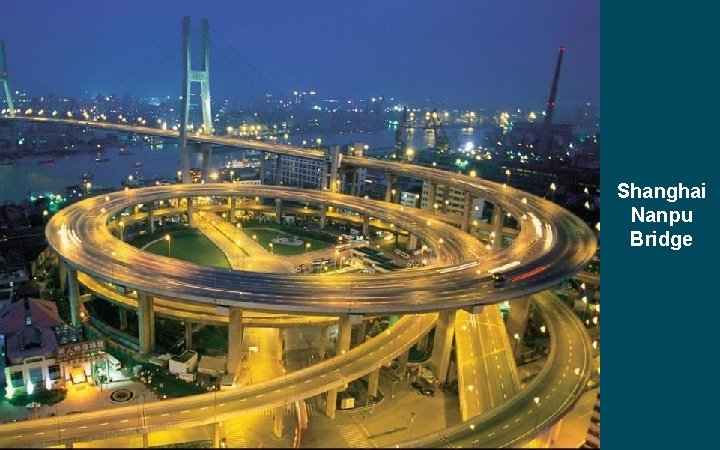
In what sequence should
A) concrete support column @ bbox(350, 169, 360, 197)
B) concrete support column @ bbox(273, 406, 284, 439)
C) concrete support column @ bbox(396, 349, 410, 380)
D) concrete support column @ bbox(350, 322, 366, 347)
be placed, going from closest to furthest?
concrete support column @ bbox(273, 406, 284, 439) < concrete support column @ bbox(396, 349, 410, 380) < concrete support column @ bbox(350, 322, 366, 347) < concrete support column @ bbox(350, 169, 360, 197)

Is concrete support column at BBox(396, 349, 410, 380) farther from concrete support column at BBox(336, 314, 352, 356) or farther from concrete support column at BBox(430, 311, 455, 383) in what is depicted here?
concrete support column at BBox(336, 314, 352, 356)

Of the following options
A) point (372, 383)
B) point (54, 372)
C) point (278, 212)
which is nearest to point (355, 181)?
point (278, 212)

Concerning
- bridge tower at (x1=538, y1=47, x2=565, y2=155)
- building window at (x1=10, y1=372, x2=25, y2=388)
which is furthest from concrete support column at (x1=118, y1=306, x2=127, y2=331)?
bridge tower at (x1=538, y1=47, x2=565, y2=155)

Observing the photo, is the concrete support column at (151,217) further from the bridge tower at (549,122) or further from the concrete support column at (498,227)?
the bridge tower at (549,122)

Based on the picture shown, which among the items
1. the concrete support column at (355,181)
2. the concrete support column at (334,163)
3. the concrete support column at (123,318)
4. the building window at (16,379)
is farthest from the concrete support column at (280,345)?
the concrete support column at (355,181)

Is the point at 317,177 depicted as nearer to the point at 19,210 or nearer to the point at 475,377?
the point at 19,210

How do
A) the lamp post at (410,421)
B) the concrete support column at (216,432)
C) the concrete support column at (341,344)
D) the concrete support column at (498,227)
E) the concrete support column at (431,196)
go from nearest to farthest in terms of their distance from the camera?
the concrete support column at (216,432), the lamp post at (410,421), the concrete support column at (341,344), the concrete support column at (498,227), the concrete support column at (431,196)

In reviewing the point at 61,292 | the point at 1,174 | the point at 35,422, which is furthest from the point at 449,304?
the point at 1,174
